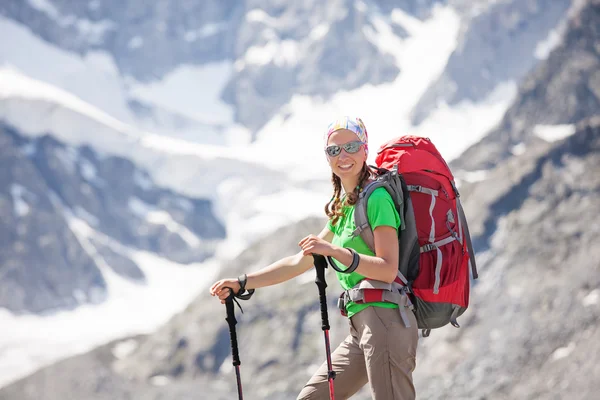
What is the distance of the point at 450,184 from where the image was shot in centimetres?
623

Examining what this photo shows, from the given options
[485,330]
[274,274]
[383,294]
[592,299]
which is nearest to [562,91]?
[485,330]

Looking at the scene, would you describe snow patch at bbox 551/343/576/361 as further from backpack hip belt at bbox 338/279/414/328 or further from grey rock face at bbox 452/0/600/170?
grey rock face at bbox 452/0/600/170

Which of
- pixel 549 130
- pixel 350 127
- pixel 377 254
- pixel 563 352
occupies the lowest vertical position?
pixel 377 254

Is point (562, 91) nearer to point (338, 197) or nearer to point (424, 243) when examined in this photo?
point (338, 197)

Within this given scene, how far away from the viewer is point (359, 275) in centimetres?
597

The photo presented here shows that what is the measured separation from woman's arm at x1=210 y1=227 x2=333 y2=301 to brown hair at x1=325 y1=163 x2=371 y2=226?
0.64ft

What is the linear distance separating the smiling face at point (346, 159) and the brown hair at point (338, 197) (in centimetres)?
5

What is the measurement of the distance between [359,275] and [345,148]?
2.80 feet

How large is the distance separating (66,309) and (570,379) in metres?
142

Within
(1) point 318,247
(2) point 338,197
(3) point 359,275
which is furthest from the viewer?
(2) point 338,197

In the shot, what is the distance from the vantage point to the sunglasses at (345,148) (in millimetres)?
6102

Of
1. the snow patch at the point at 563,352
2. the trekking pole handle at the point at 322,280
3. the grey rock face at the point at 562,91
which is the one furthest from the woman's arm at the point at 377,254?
the grey rock face at the point at 562,91

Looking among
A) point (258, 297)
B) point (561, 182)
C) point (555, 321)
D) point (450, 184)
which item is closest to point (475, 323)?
point (555, 321)

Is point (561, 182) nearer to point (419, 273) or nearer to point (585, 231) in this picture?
point (585, 231)
